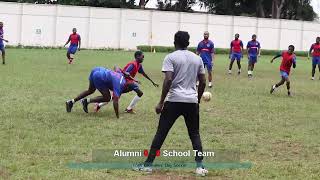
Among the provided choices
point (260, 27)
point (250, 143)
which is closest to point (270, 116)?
point (250, 143)

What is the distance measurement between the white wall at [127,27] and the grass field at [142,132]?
31383 millimetres

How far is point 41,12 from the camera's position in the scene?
49531mm

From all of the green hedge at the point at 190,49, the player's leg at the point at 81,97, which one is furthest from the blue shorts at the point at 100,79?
the green hedge at the point at 190,49

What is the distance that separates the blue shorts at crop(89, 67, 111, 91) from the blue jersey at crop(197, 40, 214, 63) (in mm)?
8979

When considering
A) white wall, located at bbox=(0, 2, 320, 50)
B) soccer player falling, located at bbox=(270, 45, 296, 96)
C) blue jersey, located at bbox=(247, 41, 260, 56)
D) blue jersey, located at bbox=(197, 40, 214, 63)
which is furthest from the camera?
white wall, located at bbox=(0, 2, 320, 50)

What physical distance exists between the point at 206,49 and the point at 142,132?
10526mm

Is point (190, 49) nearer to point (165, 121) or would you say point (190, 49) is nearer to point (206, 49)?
point (206, 49)

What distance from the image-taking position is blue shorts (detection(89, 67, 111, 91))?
1230cm

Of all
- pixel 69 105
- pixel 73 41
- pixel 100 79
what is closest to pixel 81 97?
pixel 69 105

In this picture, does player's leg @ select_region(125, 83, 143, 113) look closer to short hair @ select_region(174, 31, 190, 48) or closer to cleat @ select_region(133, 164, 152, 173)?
cleat @ select_region(133, 164, 152, 173)

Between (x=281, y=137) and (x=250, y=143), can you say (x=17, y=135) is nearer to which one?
(x=250, y=143)

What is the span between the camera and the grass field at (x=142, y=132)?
26.1 feet

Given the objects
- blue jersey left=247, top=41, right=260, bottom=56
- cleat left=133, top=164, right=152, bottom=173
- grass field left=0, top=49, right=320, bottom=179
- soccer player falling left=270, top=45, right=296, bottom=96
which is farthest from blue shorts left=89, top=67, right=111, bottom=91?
blue jersey left=247, top=41, right=260, bottom=56

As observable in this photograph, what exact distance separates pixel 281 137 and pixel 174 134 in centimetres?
198
